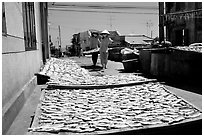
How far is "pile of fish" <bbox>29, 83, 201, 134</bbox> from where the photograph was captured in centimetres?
293

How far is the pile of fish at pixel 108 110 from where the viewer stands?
293 cm

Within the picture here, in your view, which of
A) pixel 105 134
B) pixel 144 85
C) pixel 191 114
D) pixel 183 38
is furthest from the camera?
pixel 183 38

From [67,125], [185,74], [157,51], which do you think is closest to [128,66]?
[157,51]

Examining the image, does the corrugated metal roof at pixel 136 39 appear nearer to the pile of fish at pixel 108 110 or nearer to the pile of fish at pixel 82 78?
the pile of fish at pixel 82 78

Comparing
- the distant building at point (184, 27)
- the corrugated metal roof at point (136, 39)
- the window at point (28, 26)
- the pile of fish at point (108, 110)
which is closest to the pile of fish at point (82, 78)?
the pile of fish at point (108, 110)

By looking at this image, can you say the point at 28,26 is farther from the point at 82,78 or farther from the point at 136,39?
the point at 136,39

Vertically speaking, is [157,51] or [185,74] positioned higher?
[157,51]

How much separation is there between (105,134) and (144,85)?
3.36 m

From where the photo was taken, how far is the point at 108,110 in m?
3.74

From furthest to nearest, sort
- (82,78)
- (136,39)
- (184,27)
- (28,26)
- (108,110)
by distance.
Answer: (136,39) → (184,27) → (82,78) → (28,26) → (108,110)

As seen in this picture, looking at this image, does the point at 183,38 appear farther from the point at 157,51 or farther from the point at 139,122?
the point at 139,122

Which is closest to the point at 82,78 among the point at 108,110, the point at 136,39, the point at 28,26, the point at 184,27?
the point at 28,26

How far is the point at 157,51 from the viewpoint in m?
8.35

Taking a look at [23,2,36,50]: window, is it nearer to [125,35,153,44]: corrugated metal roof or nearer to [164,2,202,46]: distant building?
[164,2,202,46]: distant building
